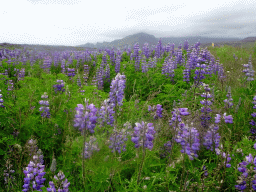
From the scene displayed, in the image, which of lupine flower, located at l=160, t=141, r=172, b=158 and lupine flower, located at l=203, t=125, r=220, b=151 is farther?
lupine flower, located at l=160, t=141, r=172, b=158

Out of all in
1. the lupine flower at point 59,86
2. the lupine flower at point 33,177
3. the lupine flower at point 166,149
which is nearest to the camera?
the lupine flower at point 33,177

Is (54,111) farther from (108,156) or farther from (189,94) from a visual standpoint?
(189,94)

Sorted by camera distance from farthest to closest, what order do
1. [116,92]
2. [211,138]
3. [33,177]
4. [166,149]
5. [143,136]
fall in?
[116,92] → [166,149] → [211,138] → [33,177] → [143,136]

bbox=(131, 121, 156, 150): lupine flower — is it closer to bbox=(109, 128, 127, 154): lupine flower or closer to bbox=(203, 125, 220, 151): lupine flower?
bbox=(109, 128, 127, 154): lupine flower

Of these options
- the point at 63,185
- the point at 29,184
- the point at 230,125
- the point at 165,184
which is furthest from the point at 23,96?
the point at 230,125

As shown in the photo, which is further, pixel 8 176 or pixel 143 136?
pixel 8 176

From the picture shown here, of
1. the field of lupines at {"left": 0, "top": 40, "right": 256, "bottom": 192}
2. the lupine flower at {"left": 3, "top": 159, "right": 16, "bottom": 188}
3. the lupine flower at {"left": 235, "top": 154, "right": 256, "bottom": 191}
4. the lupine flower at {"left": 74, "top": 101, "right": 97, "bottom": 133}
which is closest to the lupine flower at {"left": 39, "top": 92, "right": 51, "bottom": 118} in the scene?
the field of lupines at {"left": 0, "top": 40, "right": 256, "bottom": 192}

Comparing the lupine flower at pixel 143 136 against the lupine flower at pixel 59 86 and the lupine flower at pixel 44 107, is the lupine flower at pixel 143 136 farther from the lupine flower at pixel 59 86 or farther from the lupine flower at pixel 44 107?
the lupine flower at pixel 59 86

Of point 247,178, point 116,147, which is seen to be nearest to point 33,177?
point 116,147

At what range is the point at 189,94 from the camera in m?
4.31

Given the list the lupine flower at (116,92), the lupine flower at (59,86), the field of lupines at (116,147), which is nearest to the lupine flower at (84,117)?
the field of lupines at (116,147)

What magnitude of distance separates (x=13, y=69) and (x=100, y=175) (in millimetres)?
8432

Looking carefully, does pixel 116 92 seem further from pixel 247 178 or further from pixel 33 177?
pixel 247 178

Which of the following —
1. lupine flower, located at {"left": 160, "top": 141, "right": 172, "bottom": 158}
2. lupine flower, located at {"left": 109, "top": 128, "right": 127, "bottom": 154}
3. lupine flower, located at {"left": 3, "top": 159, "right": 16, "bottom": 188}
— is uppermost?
lupine flower, located at {"left": 109, "top": 128, "right": 127, "bottom": 154}
